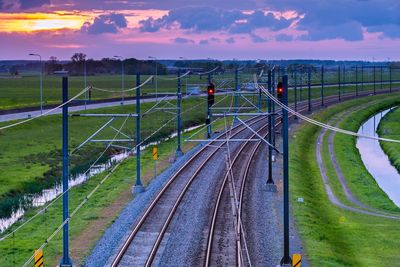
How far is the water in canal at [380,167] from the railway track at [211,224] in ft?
32.8

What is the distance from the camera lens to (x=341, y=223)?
34.1m

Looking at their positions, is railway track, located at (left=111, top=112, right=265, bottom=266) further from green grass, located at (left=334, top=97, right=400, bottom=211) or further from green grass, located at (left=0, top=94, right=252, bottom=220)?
green grass, located at (left=334, top=97, right=400, bottom=211)

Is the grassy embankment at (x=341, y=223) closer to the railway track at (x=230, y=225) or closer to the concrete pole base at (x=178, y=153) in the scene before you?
the railway track at (x=230, y=225)

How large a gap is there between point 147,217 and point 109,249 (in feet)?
18.1

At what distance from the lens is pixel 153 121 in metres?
90.8

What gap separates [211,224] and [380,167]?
34.2 m

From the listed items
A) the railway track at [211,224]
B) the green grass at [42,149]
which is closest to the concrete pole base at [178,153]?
the railway track at [211,224]

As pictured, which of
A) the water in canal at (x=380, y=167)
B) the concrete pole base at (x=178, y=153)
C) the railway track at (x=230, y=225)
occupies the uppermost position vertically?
the concrete pole base at (x=178, y=153)

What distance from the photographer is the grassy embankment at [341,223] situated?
27998 mm

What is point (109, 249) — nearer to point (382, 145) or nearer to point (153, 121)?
point (382, 145)

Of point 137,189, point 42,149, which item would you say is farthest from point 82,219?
point 42,149

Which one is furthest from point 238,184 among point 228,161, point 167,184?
point 228,161

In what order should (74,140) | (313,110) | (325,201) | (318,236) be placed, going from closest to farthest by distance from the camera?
(318,236), (325,201), (74,140), (313,110)

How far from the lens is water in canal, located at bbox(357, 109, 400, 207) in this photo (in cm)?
4941
